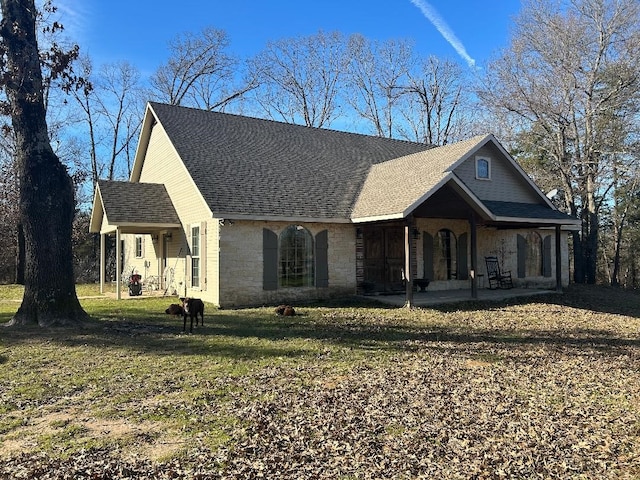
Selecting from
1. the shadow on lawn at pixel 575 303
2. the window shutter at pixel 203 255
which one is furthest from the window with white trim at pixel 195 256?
the shadow on lawn at pixel 575 303

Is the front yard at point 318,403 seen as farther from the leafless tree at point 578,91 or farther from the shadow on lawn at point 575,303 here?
the leafless tree at point 578,91

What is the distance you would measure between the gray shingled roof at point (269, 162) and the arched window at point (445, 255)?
3391mm

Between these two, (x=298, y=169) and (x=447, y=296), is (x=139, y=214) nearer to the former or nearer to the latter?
(x=298, y=169)

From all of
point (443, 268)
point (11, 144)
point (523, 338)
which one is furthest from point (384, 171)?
point (11, 144)

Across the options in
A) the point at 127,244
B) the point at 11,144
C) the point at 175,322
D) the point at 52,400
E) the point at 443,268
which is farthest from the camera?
the point at 11,144

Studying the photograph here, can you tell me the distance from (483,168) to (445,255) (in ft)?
11.1

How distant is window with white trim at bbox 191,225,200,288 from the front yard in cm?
444

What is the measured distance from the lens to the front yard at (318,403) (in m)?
3.85

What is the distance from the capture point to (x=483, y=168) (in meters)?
17.1

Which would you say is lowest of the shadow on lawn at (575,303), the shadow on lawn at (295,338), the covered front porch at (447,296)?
the shadow on lawn at (295,338)

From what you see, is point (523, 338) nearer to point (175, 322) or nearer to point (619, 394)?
point (619, 394)

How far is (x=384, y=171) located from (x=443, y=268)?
3.95 metres

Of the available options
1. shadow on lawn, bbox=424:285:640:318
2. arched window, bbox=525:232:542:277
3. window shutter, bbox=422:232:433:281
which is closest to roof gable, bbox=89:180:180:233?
window shutter, bbox=422:232:433:281

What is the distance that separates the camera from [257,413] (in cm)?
489
